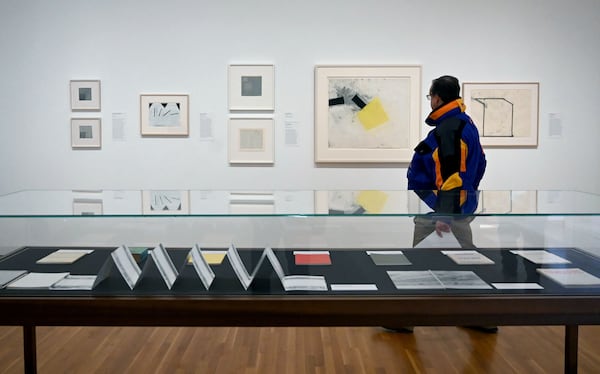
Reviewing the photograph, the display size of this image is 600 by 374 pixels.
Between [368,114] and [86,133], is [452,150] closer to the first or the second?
[368,114]

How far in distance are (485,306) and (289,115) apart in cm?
408

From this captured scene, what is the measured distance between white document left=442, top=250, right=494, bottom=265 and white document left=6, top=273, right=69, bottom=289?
67.9 inches

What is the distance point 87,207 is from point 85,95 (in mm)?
4087

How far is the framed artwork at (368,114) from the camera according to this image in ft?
18.6

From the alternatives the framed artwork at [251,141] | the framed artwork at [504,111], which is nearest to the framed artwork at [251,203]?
the framed artwork at [251,141]

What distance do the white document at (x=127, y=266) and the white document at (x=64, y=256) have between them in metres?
0.45

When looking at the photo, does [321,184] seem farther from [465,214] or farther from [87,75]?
[465,214]

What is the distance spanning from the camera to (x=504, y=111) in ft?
18.8

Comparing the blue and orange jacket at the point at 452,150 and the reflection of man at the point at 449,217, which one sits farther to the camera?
the blue and orange jacket at the point at 452,150

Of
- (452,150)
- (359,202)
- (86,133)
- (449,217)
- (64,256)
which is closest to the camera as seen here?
(449,217)

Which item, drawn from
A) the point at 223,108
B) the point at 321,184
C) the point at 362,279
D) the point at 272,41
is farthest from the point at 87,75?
the point at 362,279

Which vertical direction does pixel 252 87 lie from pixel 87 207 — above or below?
above

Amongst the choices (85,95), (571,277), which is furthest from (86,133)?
(571,277)

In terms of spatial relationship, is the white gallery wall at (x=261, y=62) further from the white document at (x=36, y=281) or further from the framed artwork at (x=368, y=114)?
the white document at (x=36, y=281)
